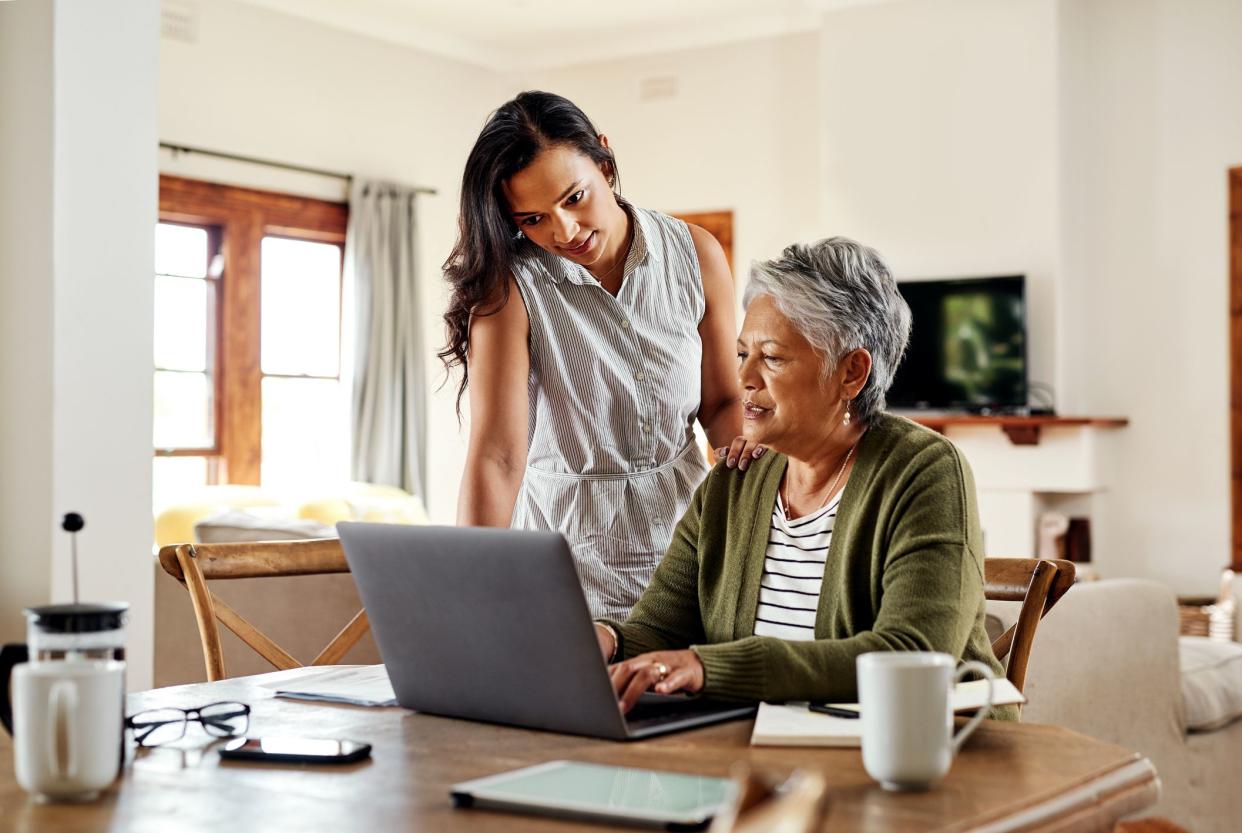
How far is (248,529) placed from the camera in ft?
12.6

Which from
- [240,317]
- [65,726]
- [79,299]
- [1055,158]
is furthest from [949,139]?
[65,726]

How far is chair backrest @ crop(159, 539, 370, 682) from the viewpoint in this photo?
6.52 ft

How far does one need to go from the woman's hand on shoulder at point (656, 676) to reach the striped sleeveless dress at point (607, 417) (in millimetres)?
602

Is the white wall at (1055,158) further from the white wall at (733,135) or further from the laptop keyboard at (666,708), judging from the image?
the laptop keyboard at (666,708)

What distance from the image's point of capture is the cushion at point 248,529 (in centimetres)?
380

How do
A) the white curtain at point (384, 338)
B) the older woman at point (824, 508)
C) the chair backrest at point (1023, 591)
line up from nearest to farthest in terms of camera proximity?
the older woman at point (824, 508) < the chair backrest at point (1023, 591) < the white curtain at point (384, 338)

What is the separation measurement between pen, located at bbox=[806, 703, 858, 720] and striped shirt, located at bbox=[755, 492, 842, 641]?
0.28 meters

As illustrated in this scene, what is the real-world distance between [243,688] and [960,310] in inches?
224

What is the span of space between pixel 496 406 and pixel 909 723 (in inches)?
41.7

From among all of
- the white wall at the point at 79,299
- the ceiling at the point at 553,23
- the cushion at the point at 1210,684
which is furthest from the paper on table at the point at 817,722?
the ceiling at the point at 553,23

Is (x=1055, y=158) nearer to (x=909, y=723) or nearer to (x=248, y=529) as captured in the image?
(x=248, y=529)

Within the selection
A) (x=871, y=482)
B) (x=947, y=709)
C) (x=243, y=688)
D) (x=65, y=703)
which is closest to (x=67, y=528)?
(x=65, y=703)

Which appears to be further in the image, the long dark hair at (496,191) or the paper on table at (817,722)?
the long dark hair at (496,191)

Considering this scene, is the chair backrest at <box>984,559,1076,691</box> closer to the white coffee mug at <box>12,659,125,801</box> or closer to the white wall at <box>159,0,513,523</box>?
the white coffee mug at <box>12,659,125,801</box>
